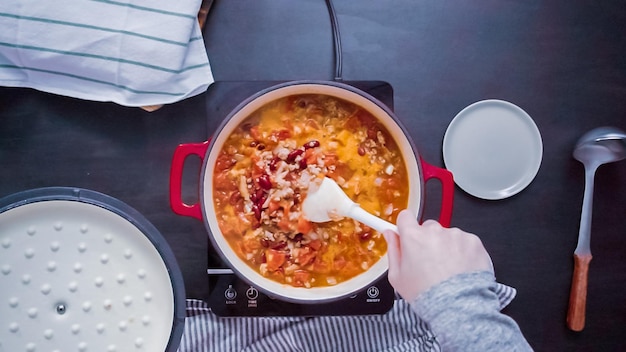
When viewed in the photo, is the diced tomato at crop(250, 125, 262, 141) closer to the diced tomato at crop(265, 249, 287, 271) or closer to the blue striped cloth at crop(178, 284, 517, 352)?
the diced tomato at crop(265, 249, 287, 271)

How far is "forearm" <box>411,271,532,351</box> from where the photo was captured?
2.70 feet

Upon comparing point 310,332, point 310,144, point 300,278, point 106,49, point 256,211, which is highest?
point 106,49

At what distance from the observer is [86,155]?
116 cm

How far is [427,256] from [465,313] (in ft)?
0.28

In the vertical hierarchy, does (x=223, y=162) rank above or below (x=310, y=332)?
above

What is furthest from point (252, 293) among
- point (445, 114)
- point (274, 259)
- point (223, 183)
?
point (445, 114)

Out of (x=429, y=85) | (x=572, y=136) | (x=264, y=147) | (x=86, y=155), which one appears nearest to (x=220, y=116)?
(x=264, y=147)

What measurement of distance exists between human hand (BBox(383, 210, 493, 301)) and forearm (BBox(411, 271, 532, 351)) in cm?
1

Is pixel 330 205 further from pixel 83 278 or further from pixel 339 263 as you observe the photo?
pixel 83 278

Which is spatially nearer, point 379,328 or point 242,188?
point 242,188

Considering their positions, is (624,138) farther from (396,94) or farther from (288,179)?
(288,179)

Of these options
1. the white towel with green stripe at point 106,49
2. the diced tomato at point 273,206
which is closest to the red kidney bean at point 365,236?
the diced tomato at point 273,206

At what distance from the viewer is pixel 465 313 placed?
2.69 feet

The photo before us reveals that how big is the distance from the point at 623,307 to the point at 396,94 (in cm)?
59
